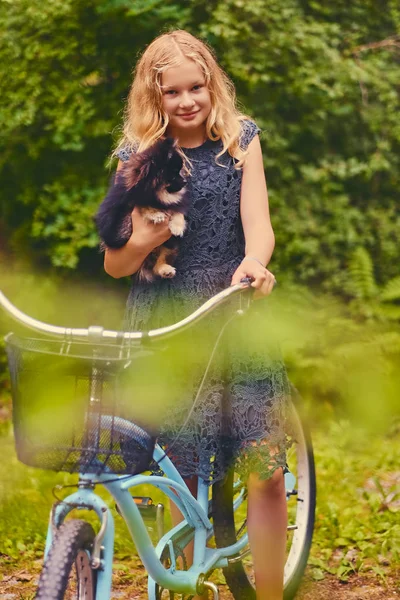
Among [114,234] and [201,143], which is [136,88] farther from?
[114,234]

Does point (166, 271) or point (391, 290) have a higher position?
point (391, 290)

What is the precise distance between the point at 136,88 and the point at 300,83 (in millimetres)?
2997

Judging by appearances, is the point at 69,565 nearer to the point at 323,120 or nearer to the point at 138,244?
the point at 138,244

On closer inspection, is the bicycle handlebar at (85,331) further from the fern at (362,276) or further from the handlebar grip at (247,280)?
the fern at (362,276)

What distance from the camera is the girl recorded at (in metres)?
2.41

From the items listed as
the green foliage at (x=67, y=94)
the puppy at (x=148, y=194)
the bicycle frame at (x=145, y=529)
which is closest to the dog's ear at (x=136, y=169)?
the puppy at (x=148, y=194)

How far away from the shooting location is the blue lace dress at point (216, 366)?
94.8 inches

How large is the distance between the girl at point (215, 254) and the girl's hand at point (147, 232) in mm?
124

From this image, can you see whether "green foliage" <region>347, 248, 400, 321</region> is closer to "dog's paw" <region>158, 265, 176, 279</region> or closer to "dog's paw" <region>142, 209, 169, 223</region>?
"dog's paw" <region>158, 265, 176, 279</region>

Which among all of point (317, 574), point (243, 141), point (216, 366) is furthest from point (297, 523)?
point (243, 141)

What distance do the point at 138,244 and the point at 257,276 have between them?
15.1 inches

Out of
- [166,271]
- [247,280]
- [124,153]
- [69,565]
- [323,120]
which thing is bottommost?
[69,565]

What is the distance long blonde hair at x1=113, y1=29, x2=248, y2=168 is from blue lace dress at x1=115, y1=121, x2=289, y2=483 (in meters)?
0.06

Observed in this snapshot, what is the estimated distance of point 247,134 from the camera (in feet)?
8.36
